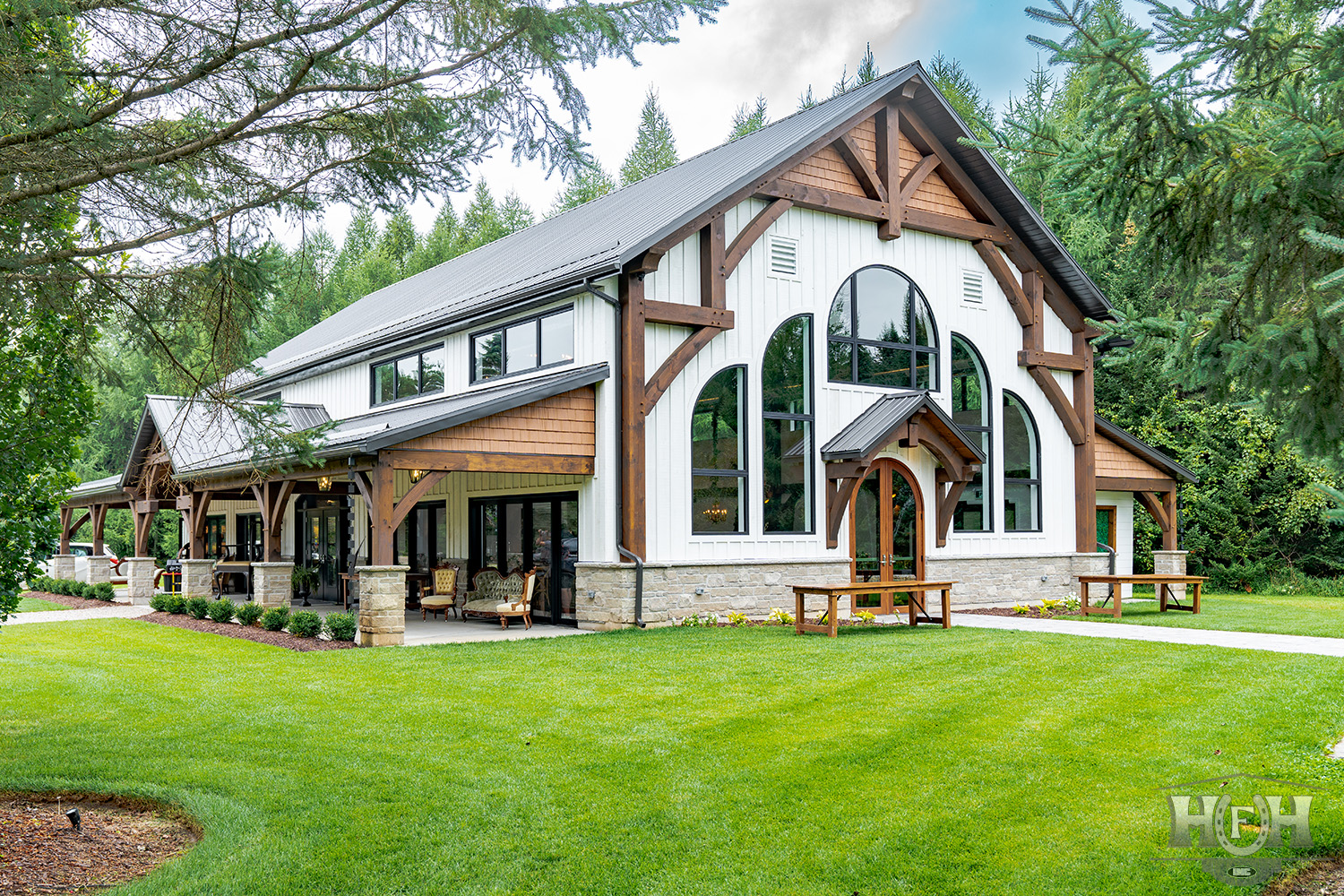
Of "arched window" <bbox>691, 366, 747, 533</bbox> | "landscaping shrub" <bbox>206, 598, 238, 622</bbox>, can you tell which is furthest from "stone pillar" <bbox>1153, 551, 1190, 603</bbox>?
"landscaping shrub" <bbox>206, 598, 238, 622</bbox>

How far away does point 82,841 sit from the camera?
5707mm

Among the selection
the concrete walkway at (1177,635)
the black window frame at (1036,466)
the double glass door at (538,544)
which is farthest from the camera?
the black window frame at (1036,466)

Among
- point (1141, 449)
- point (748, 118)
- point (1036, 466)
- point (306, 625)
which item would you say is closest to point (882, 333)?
point (1036, 466)

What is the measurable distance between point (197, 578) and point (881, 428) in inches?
485

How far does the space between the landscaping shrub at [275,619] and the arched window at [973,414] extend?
10664mm

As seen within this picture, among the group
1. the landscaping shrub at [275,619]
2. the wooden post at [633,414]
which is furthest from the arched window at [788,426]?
the landscaping shrub at [275,619]

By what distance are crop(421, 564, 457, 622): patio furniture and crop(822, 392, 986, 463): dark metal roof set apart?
605 cm

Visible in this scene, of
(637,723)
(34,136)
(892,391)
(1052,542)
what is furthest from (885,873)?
(1052,542)

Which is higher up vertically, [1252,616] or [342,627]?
[342,627]

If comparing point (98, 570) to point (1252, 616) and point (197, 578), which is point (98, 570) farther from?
point (1252, 616)

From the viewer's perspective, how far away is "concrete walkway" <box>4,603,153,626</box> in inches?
714

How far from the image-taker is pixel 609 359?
14.8 m

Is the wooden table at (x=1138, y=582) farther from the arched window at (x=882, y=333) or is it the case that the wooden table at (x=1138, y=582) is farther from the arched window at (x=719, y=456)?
the arched window at (x=719, y=456)

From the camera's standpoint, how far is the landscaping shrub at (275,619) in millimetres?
15188
